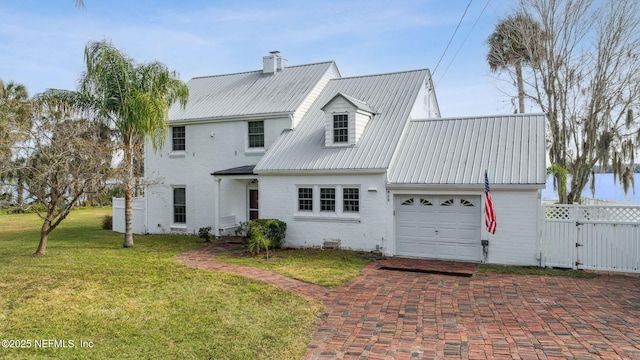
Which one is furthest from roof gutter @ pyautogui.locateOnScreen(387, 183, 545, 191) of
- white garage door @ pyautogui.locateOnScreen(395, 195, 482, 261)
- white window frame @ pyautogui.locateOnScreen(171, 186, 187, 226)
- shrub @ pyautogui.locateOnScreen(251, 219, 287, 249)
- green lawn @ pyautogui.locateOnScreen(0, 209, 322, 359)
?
white window frame @ pyautogui.locateOnScreen(171, 186, 187, 226)

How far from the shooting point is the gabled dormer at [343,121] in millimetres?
15234

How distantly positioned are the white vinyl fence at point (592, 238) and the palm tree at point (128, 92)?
1320cm

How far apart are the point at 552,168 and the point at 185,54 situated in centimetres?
1561

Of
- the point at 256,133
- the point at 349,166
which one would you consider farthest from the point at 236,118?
the point at 349,166

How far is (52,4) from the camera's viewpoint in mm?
6766

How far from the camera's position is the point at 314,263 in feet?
41.3

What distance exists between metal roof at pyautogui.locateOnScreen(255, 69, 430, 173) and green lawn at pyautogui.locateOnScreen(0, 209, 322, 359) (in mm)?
5390

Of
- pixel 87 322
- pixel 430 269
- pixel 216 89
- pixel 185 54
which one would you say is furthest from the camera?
pixel 216 89

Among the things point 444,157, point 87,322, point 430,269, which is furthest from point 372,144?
point 87,322

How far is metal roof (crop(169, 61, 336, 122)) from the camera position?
18078 mm

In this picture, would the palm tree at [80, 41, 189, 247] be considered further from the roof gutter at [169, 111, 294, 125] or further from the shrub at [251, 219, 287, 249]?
the shrub at [251, 219, 287, 249]

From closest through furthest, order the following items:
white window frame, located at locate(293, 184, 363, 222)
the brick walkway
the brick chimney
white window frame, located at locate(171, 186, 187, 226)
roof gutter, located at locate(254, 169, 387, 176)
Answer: the brick walkway < roof gutter, located at locate(254, 169, 387, 176) < white window frame, located at locate(293, 184, 363, 222) < white window frame, located at locate(171, 186, 187, 226) < the brick chimney

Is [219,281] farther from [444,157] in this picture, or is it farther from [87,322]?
[444,157]

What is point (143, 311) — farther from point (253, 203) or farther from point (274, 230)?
point (253, 203)
